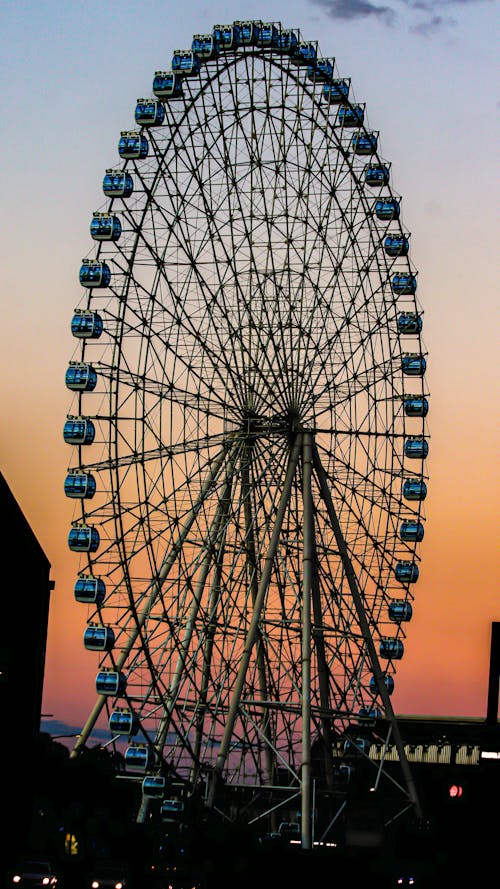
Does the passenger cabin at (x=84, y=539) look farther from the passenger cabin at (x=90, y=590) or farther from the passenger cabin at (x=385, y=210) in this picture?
the passenger cabin at (x=385, y=210)

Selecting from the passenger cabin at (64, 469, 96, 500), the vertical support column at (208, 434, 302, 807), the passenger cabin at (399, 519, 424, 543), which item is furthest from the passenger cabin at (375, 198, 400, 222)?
the passenger cabin at (64, 469, 96, 500)

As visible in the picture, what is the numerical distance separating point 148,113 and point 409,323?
14.2 meters

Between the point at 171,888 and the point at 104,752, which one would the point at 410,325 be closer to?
the point at 171,888

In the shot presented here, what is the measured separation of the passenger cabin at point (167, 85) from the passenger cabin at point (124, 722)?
2250 centimetres

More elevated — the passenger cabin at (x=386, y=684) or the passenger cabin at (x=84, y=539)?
the passenger cabin at (x=84, y=539)

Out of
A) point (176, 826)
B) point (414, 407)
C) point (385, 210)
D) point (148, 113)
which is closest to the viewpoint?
point (148, 113)

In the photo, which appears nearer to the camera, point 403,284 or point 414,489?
point 403,284

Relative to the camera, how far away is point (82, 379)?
64750 mm

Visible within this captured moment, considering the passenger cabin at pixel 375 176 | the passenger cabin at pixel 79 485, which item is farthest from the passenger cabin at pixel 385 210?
the passenger cabin at pixel 79 485

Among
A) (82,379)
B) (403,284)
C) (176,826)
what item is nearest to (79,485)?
(82,379)

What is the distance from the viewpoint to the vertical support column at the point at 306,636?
6556 centimetres

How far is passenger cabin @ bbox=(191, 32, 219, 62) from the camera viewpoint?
69688 mm
